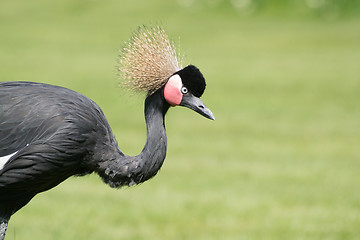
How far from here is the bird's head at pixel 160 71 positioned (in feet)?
9.33

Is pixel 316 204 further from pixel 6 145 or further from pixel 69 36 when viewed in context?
pixel 69 36

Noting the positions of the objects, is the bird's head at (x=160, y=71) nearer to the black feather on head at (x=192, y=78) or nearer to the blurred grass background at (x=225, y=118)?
the black feather on head at (x=192, y=78)

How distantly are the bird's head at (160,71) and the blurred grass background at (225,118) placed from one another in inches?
4.9

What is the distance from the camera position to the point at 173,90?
9.33ft

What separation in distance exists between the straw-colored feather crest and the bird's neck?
15 centimetres

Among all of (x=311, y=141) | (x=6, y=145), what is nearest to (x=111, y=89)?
(x=311, y=141)

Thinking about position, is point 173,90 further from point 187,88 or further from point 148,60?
point 148,60

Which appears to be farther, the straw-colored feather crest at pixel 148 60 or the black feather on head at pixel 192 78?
the straw-colored feather crest at pixel 148 60

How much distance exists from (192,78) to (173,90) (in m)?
0.10

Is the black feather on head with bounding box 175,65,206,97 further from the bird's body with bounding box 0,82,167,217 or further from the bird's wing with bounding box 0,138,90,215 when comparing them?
the bird's wing with bounding box 0,138,90,215

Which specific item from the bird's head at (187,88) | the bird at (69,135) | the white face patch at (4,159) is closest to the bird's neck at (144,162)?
the bird at (69,135)

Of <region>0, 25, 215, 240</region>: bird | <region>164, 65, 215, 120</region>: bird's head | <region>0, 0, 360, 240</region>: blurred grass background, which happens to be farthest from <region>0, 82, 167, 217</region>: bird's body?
<region>0, 0, 360, 240</region>: blurred grass background

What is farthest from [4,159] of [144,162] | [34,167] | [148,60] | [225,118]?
[225,118]

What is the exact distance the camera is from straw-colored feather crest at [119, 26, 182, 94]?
2957 millimetres
